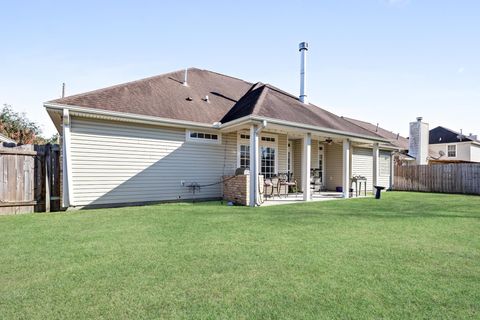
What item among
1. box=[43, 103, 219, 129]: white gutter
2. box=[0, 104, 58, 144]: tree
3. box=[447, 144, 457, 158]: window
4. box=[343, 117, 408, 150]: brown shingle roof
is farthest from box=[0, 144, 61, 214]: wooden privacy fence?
box=[447, 144, 457, 158]: window

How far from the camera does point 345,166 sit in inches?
454

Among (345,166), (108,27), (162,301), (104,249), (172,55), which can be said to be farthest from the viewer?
(172,55)

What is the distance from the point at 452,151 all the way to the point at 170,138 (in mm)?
34943

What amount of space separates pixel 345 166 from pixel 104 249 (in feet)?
33.3

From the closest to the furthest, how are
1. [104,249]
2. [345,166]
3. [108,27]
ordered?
[104,249] < [108,27] < [345,166]

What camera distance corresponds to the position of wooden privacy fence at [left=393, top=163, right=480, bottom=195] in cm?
1447

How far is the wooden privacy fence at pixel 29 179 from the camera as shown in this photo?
7.01 meters

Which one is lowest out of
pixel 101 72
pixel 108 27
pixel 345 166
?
pixel 345 166

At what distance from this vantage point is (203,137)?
1018cm

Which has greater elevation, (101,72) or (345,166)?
(101,72)

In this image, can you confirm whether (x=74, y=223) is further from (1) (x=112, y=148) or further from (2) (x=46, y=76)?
(2) (x=46, y=76)

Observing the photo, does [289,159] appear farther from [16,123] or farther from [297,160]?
[16,123]

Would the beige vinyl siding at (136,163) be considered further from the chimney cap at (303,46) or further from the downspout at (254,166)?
the chimney cap at (303,46)

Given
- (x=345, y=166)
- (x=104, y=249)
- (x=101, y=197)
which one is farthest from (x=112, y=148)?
(x=345, y=166)
